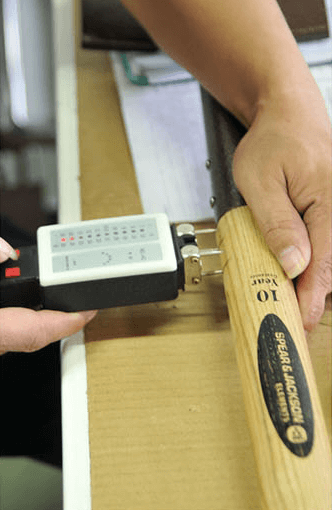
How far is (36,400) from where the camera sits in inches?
31.5

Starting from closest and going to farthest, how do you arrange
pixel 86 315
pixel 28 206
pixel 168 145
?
pixel 86 315 < pixel 168 145 < pixel 28 206

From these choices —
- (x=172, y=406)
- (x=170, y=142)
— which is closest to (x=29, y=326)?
(x=172, y=406)

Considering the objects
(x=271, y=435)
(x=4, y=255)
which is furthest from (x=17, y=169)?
(x=271, y=435)

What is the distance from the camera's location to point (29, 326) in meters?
0.54

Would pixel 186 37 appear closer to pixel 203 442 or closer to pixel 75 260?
pixel 75 260

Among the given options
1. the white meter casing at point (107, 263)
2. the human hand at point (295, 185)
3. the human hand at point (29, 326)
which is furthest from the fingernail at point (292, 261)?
the human hand at point (29, 326)

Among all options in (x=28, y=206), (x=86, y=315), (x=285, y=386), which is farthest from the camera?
(x=28, y=206)

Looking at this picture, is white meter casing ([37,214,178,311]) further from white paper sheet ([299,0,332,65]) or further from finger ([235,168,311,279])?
white paper sheet ([299,0,332,65])

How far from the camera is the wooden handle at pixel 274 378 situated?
16.8 inches

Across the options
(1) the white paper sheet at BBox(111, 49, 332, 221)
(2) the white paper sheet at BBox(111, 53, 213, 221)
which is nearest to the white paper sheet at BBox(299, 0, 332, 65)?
(1) the white paper sheet at BBox(111, 49, 332, 221)

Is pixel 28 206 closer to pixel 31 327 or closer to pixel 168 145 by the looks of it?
pixel 168 145

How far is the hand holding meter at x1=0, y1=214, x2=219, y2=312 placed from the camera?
53 cm

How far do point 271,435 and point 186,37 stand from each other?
20.3 inches

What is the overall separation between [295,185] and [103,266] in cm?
22
